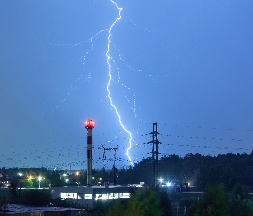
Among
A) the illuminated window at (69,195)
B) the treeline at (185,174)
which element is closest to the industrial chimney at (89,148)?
the illuminated window at (69,195)

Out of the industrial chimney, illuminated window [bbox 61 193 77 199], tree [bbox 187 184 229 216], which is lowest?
illuminated window [bbox 61 193 77 199]

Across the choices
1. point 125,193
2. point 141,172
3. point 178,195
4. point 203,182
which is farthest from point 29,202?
point 141,172

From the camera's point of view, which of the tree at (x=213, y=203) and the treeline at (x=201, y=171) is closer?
the tree at (x=213, y=203)

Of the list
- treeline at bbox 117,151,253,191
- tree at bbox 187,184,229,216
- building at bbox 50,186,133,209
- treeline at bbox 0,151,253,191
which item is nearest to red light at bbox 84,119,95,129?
building at bbox 50,186,133,209

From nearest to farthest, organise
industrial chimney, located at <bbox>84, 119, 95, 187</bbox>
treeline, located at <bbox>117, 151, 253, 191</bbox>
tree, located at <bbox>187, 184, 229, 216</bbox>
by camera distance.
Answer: tree, located at <bbox>187, 184, 229, 216</bbox>, industrial chimney, located at <bbox>84, 119, 95, 187</bbox>, treeline, located at <bbox>117, 151, 253, 191</bbox>

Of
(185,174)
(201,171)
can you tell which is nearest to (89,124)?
(201,171)

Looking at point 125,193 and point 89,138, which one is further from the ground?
point 89,138

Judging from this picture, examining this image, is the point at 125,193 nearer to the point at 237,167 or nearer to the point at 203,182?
the point at 203,182

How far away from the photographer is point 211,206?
26.4 meters

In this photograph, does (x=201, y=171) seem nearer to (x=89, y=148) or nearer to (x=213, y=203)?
(x=89, y=148)

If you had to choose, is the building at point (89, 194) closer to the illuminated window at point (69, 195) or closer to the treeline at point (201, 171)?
the illuminated window at point (69, 195)

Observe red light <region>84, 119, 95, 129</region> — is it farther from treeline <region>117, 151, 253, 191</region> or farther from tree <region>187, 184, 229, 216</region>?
tree <region>187, 184, 229, 216</region>

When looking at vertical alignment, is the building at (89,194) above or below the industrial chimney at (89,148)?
below

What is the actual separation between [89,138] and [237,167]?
5228 centimetres
